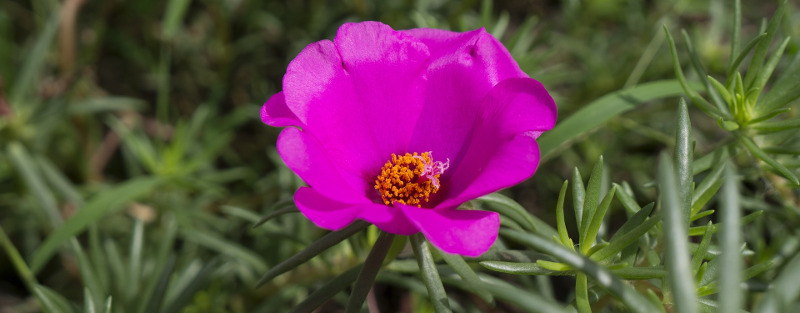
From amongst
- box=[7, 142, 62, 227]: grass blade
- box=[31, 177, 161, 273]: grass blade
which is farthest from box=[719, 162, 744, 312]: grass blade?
box=[7, 142, 62, 227]: grass blade

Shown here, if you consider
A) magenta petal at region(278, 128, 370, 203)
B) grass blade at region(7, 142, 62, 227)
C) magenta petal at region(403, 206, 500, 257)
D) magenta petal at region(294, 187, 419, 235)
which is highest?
magenta petal at region(278, 128, 370, 203)

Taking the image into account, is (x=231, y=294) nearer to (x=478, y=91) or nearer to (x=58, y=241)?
(x=58, y=241)

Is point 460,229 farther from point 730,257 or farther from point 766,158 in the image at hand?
point 766,158

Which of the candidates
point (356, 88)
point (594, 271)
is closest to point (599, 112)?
point (356, 88)

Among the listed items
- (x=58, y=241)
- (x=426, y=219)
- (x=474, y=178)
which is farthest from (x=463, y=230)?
(x=58, y=241)

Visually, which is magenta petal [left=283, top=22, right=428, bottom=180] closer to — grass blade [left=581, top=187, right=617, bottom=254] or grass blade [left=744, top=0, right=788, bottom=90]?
grass blade [left=581, top=187, right=617, bottom=254]

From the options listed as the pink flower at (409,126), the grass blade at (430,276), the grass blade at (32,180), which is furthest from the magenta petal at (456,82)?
the grass blade at (32,180)

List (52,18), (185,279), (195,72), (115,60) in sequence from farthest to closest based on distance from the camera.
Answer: (115,60) < (195,72) < (52,18) < (185,279)
